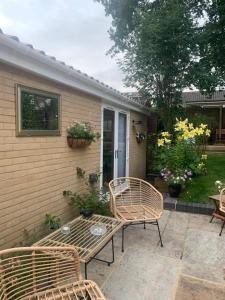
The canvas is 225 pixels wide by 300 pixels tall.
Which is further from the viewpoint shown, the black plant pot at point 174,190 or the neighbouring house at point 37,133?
the black plant pot at point 174,190

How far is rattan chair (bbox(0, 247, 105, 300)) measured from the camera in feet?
5.70

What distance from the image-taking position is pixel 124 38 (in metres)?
8.10

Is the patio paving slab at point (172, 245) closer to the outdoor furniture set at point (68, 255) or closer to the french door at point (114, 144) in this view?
the outdoor furniture set at point (68, 255)

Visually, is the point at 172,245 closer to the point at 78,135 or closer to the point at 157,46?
the point at 78,135

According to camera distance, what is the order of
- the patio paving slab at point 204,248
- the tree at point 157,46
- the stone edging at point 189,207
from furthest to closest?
the tree at point 157,46
the stone edging at point 189,207
the patio paving slab at point 204,248

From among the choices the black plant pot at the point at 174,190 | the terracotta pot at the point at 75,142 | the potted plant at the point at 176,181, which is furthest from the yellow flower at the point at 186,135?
the terracotta pot at the point at 75,142

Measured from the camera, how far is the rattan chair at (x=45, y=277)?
1.74m

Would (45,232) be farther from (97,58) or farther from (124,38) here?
(97,58)

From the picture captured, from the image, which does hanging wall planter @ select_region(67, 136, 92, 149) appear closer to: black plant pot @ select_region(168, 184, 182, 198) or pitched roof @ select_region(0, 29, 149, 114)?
pitched roof @ select_region(0, 29, 149, 114)

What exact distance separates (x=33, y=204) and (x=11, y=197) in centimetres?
42

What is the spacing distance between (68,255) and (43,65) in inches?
84.1

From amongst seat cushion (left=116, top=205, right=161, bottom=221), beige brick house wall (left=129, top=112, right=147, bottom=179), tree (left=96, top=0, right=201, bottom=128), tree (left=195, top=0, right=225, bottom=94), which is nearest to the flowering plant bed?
beige brick house wall (left=129, top=112, right=147, bottom=179)

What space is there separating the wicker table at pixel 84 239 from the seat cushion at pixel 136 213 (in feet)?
0.69

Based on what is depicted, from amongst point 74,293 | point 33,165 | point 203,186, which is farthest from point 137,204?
point 203,186
